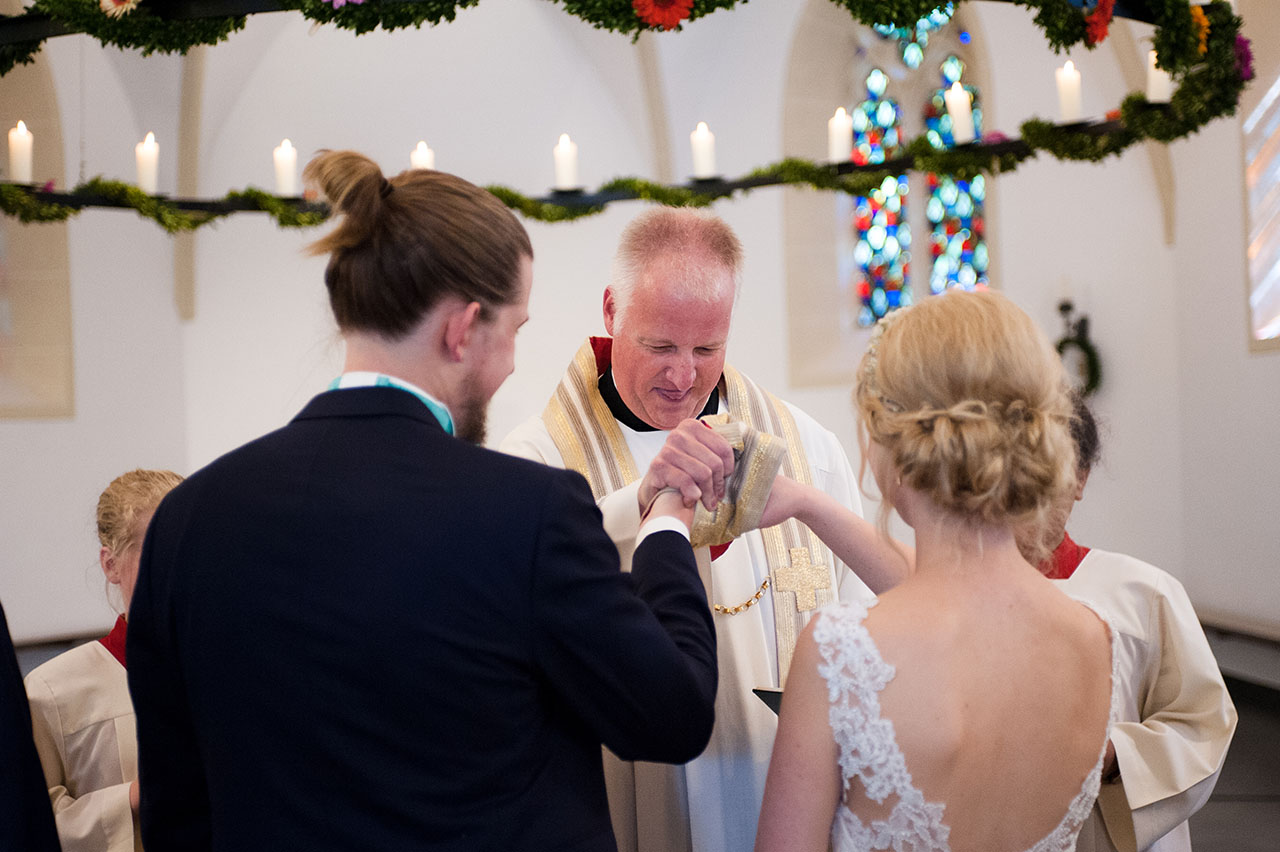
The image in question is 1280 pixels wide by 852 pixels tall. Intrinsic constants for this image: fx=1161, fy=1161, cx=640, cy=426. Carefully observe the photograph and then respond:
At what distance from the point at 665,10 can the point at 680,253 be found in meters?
1.34

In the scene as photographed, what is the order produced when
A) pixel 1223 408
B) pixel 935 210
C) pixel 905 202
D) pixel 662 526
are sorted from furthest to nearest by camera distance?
1. pixel 905 202
2. pixel 935 210
3. pixel 1223 408
4. pixel 662 526

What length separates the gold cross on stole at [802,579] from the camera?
257cm

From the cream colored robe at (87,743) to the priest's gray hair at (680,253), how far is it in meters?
1.38

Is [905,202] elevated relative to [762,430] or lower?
elevated

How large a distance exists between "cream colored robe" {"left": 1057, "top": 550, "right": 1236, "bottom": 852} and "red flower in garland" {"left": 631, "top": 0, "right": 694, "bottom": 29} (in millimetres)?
2067

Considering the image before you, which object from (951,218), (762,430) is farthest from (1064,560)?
(951,218)

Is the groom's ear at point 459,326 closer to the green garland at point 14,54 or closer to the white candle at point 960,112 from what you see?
the green garland at point 14,54

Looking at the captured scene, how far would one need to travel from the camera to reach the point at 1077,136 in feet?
14.8

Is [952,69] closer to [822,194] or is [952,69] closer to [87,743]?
[822,194]

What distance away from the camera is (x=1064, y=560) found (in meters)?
2.77

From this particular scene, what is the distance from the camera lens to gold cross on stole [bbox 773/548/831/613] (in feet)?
8.43

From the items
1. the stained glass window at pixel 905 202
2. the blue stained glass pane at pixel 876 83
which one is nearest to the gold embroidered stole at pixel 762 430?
the stained glass window at pixel 905 202

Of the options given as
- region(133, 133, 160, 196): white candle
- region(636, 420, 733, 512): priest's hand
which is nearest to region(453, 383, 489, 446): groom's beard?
region(636, 420, 733, 512): priest's hand

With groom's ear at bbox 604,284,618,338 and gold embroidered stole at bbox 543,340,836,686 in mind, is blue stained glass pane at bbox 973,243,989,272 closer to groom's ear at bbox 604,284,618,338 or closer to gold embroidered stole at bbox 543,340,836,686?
gold embroidered stole at bbox 543,340,836,686
